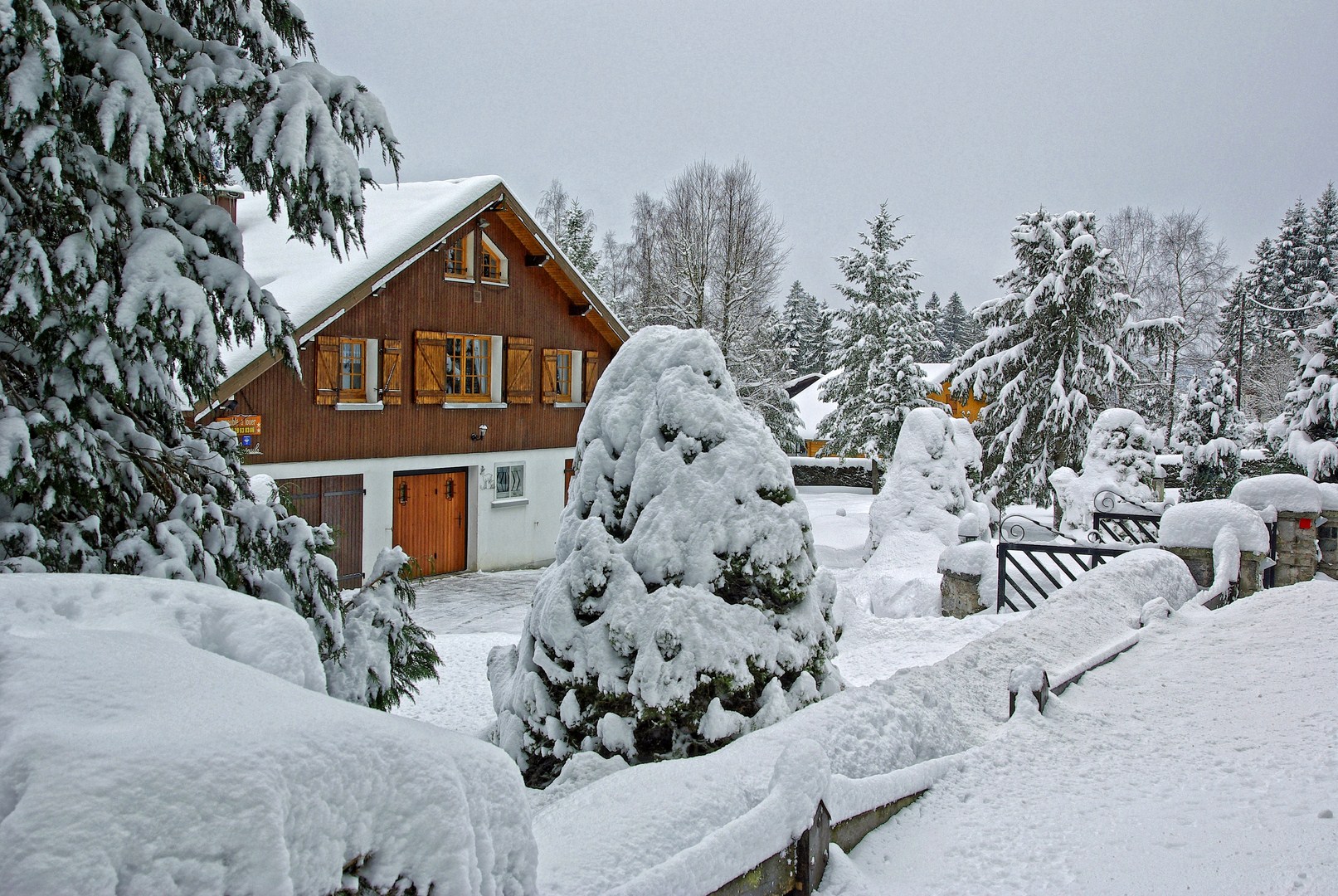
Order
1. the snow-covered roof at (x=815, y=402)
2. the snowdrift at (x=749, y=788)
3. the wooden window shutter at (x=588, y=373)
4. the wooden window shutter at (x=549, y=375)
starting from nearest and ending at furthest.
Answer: the snowdrift at (x=749, y=788) → the wooden window shutter at (x=549, y=375) → the wooden window shutter at (x=588, y=373) → the snow-covered roof at (x=815, y=402)

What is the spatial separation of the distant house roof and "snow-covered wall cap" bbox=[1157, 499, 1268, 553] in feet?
36.7

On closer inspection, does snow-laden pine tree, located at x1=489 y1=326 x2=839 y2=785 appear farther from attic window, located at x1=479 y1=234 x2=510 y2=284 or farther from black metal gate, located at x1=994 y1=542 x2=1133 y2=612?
attic window, located at x1=479 y1=234 x2=510 y2=284

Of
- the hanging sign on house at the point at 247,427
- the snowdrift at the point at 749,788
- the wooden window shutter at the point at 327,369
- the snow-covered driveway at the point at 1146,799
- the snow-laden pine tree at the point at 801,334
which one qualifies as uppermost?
the snow-laden pine tree at the point at 801,334

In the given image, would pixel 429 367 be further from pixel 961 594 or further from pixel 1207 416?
pixel 1207 416

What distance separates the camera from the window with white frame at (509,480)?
65.2ft

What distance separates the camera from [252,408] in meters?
15.4

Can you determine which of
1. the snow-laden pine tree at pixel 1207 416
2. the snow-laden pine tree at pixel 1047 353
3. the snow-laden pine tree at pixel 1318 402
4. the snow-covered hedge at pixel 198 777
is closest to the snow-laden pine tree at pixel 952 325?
the snow-laden pine tree at pixel 1207 416

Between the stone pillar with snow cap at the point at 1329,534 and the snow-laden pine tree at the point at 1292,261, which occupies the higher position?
the snow-laden pine tree at the point at 1292,261

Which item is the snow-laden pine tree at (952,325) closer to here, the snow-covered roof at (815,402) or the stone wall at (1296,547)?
the snow-covered roof at (815,402)

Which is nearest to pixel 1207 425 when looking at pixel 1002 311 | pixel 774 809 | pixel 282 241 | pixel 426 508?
pixel 1002 311

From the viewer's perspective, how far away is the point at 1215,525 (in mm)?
9570

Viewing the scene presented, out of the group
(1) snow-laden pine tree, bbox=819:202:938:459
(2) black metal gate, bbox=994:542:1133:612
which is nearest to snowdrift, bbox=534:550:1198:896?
(2) black metal gate, bbox=994:542:1133:612

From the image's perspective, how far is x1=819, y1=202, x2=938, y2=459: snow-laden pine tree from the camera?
111ft

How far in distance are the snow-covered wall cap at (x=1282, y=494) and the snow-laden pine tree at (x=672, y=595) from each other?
939cm
